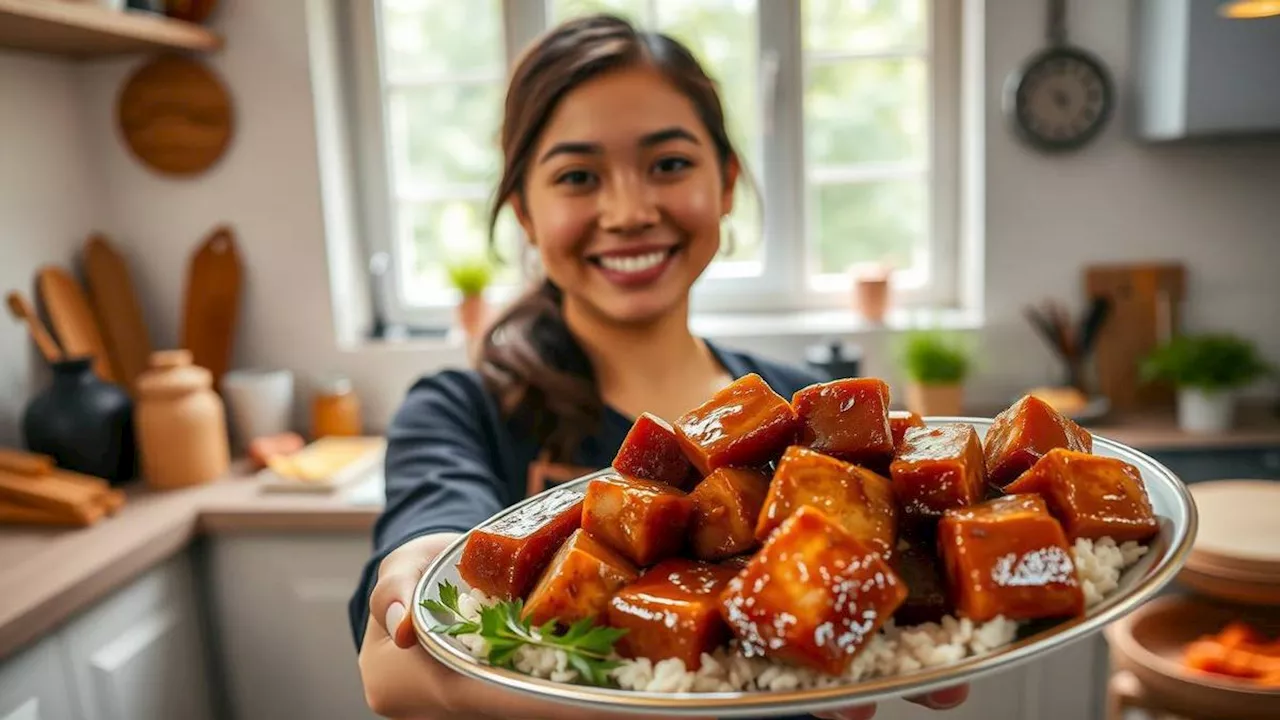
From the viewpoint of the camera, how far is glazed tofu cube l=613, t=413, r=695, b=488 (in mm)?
777

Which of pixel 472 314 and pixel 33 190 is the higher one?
pixel 33 190

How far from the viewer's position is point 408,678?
0.86m

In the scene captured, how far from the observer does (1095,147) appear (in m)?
2.46

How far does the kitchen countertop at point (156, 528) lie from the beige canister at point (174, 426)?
0.04 m

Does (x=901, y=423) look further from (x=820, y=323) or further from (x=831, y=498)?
(x=820, y=323)

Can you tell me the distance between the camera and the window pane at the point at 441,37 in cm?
273

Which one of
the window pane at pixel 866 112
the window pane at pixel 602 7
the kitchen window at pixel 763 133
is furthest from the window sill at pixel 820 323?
the window pane at pixel 602 7

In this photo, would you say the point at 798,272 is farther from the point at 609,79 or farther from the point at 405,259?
the point at 609,79

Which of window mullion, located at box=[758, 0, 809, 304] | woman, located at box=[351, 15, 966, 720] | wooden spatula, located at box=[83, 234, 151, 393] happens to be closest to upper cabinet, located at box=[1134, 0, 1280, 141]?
window mullion, located at box=[758, 0, 809, 304]

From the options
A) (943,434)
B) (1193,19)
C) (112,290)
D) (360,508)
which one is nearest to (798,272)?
(1193,19)

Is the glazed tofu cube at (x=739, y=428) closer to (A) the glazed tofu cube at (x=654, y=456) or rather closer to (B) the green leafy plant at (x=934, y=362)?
(A) the glazed tofu cube at (x=654, y=456)

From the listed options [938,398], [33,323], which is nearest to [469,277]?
[33,323]

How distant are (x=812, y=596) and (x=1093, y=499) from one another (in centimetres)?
23

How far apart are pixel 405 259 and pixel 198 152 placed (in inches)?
24.2
